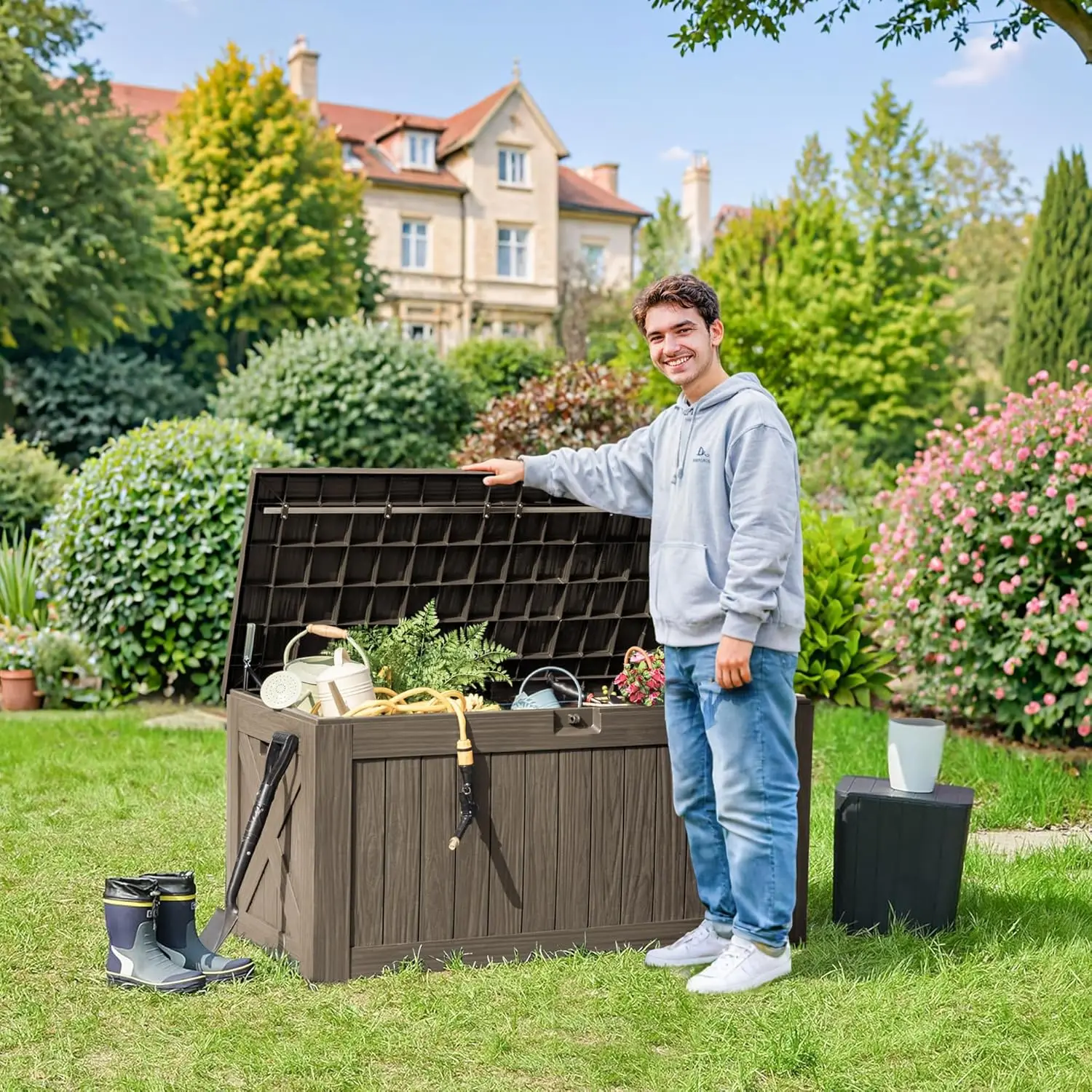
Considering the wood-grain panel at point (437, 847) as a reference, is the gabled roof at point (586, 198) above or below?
above

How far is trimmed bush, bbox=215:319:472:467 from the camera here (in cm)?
1368

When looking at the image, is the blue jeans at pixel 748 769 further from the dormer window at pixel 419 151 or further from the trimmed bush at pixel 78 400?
the dormer window at pixel 419 151

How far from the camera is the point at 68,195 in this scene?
19.8m

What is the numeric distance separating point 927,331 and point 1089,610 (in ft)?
63.5

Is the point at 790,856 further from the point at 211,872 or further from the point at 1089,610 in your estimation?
the point at 1089,610

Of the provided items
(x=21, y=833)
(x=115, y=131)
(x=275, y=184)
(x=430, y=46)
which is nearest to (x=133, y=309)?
(x=115, y=131)

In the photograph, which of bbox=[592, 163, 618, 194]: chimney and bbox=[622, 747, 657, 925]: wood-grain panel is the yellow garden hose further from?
bbox=[592, 163, 618, 194]: chimney

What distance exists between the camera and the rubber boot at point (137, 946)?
3555 millimetres

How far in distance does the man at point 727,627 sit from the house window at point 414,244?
3493 cm

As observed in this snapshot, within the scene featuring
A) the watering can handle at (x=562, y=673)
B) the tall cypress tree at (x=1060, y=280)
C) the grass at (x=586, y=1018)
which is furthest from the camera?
the tall cypress tree at (x=1060, y=280)

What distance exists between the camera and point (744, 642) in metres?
3.40

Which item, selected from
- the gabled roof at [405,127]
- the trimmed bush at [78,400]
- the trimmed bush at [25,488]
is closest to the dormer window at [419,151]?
the gabled roof at [405,127]

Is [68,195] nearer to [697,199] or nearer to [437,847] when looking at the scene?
[437,847]

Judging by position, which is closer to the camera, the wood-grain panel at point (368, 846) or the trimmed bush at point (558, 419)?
the wood-grain panel at point (368, 846)
